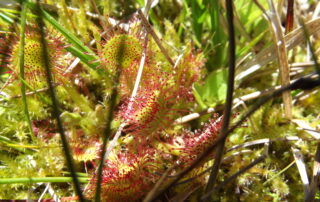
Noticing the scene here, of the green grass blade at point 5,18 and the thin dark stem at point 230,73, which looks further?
the green grass blade at point 5,18

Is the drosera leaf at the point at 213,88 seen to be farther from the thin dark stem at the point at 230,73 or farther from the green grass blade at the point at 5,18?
the green grass blade at the point at 5,18

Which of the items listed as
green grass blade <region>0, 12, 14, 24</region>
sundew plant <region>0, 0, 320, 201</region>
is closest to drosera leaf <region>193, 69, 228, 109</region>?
sundew plant <region>0, 0, 320, 201</region>

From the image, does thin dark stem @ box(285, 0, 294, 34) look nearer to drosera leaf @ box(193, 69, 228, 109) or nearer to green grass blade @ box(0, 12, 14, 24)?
drosera leaf @ box(193, 69, 228, 109)

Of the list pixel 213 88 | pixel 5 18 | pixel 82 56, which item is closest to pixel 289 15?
pixel 213 88

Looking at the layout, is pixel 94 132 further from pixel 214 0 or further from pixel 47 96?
pixel 214 0

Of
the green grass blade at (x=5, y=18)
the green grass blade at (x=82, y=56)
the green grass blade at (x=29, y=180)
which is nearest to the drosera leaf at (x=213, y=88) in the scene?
the green grass blade at (x=82, y=56)

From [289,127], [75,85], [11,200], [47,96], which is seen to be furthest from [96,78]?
[289,127]

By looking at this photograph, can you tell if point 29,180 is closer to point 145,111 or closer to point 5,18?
point 145,111
